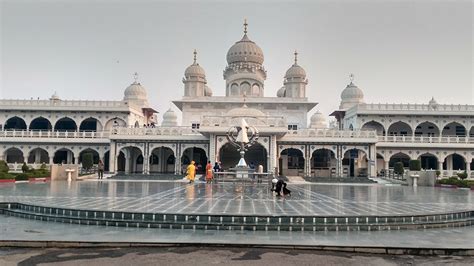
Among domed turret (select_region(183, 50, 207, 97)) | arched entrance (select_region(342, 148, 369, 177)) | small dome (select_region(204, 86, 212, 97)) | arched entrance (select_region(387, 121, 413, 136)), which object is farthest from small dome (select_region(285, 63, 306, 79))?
arched entrance (select_region(342, 148, 369, 177))

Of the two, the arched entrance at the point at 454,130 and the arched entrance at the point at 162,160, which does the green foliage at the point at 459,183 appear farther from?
the arched entrance at the point at 162,160

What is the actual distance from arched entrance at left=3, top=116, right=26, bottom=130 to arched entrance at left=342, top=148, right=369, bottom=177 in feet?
106

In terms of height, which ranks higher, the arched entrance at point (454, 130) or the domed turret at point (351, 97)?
the domed turret at point (351, 97)

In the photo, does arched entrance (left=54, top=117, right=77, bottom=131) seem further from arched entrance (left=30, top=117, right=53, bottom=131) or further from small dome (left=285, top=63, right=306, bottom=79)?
small dome (left=285, top=63, right=306, bottom=79)

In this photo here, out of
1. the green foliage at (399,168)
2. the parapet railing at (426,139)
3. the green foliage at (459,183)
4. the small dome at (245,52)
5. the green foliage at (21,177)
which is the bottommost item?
the green foliage at (459,183)

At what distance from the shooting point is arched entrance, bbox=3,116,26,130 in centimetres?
4421

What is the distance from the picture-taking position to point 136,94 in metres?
50.3

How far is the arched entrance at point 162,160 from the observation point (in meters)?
40.0

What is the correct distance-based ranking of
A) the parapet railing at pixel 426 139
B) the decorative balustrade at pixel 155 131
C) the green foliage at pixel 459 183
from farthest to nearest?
the parapet railing at pixel 426 139
the decorative balustrade at pixel 155 131
the green foliage at pixel 459 183

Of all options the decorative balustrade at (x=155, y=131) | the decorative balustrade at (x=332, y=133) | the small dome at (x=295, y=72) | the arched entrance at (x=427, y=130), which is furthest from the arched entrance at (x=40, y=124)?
the arched entrance at (x=427, y=130)

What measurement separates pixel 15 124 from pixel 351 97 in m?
36.0

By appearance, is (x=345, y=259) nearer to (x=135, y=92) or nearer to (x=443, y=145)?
(x=443, y=145)

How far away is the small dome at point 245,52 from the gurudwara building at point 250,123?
0.11 metres

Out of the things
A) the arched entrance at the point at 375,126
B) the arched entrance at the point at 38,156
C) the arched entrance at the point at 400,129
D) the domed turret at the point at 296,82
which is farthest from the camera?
the domed turret at the point at 296,82
